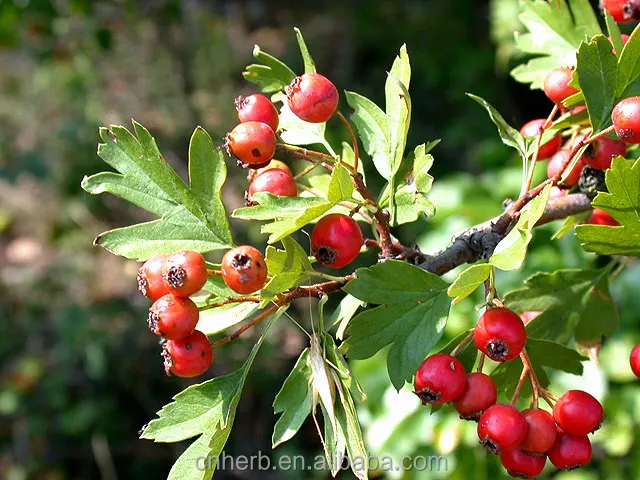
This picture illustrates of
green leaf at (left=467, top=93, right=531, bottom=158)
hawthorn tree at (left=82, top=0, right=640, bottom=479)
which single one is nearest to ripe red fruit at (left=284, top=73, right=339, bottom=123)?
hawthorn tree at (left=82, top=0, right=640, bottom=479)

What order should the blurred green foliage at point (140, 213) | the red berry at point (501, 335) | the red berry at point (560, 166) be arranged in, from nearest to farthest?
the red berry at point (501, 335)
the red berry at point (560, 166)
the blurred green foliage at point (140, 213)

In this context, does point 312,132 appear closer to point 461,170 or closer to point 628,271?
point 628,271

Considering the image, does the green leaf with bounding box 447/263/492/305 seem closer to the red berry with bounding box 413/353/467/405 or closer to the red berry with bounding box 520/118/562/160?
the red berry with bounding box 413/353/467/405

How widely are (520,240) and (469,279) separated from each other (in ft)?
0.26

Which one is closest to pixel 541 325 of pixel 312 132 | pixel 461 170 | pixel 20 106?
pixel 312 132

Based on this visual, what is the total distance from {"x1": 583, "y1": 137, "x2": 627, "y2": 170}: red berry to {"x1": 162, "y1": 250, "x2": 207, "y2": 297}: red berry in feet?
2.09

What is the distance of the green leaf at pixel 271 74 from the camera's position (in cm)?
114

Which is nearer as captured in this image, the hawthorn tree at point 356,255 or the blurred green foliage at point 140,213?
the hawthorn tree at point 356,255

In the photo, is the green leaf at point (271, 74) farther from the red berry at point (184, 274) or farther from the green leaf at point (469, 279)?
the green leaf at point (469, 279)

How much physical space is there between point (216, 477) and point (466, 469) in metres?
1.97

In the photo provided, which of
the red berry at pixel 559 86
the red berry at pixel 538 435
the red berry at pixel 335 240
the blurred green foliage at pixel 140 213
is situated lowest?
the blurred green foliage at pixel 140 213

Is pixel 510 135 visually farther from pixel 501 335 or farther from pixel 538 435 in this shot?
pixel 538 435

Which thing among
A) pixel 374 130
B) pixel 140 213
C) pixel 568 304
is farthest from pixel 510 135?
pixel 140 213

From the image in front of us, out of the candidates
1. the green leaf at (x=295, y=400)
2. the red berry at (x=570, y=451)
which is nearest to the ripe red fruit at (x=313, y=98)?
the green leaf at (x=295, y=400)
